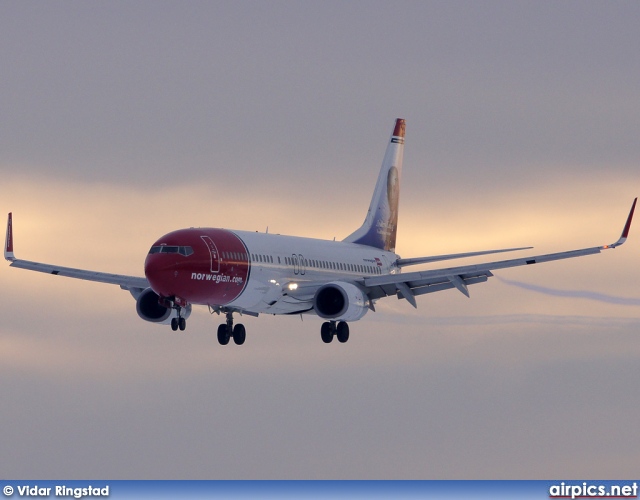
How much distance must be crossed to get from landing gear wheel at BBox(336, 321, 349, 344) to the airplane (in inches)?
2.4

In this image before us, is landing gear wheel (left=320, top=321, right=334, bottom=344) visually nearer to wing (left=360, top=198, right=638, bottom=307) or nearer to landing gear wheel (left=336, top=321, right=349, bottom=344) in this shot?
landing gear wheel (left=336, top=321, right=349, bottom=344)

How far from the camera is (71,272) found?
314 feet

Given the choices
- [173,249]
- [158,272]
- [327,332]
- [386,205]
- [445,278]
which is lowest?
[158,272]

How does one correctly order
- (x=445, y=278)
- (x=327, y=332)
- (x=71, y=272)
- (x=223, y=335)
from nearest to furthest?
(x=445, y=278), (x=223, y=335), (x=327, y=332), (x=71, y=272)

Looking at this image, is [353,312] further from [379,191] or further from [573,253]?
[379,191]

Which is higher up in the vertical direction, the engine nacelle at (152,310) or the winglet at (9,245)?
the winglet at (9,245)

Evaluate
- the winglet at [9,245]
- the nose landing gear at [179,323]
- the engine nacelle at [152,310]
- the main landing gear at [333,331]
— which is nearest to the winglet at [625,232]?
the main landing gear at [333,331]

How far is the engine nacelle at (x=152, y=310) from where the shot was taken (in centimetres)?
9138

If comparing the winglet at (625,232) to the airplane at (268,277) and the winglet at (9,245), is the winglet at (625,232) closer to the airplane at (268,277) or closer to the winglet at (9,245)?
the airplane at (268,277)

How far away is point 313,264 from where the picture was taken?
92.8 meters

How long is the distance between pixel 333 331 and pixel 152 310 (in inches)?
443

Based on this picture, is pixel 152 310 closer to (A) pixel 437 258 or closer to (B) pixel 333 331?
(B) pixel 333 331

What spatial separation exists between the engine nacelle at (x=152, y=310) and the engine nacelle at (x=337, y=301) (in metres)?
8.83

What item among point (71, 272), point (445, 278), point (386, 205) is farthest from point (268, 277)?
point (386, 205)
